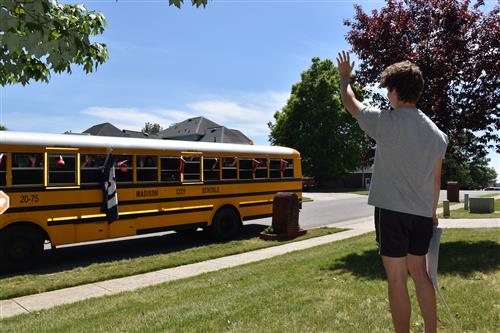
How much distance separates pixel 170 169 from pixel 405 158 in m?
8.82

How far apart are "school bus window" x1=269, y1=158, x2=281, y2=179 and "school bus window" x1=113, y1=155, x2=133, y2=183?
4947 millimetres

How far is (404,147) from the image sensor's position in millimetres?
2934

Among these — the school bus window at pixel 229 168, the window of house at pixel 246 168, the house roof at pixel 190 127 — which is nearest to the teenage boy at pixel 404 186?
the school bus window at pixel 229 168

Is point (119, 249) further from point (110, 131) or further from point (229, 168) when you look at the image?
point (110, 131)

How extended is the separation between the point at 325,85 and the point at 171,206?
3722 centimetres

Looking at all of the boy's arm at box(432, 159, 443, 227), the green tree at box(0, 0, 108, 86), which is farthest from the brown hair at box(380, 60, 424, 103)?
the green tree at box(0, 0, 108, 86)

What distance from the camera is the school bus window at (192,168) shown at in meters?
11.5

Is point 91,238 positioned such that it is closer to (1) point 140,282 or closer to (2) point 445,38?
(1) point 140,282

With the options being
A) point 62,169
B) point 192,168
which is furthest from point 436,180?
point 192,168

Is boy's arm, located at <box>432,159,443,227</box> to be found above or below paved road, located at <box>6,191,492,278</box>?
above

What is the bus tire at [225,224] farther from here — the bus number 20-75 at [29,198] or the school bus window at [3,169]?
the school bus window at [3,169]

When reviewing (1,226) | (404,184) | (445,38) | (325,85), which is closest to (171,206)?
(1,226)

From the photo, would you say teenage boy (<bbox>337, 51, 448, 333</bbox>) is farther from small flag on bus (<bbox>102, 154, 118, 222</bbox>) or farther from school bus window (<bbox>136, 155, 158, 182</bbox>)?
school bus window (<bbox>136, 155, 158, 182</bbox>)

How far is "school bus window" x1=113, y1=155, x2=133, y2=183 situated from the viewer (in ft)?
33.1
